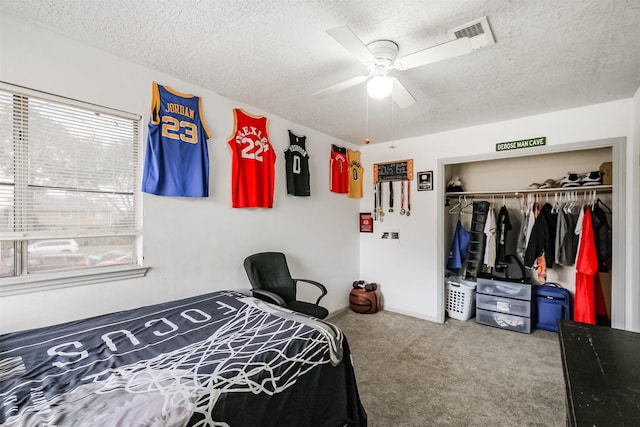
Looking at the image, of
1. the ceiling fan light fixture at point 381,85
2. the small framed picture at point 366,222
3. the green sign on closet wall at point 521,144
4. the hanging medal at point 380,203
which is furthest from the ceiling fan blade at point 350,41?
the small framed picture at point 366,222

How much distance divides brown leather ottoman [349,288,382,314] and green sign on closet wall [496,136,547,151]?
248 cm

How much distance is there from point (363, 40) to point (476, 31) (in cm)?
67

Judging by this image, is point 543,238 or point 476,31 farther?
point 543,238

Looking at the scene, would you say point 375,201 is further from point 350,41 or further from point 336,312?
point 350,41

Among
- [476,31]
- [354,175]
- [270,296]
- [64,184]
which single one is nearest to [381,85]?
[476,31]

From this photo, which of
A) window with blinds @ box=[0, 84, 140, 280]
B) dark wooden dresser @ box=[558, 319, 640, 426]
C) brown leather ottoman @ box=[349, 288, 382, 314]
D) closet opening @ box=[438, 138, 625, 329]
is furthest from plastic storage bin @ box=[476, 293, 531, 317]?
window with blinds @ box=[0, 84, 140, 280]

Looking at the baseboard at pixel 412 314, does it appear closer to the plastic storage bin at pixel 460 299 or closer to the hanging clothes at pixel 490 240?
the plastic storage bin at pixel 460 299

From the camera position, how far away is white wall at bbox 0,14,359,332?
1.77m

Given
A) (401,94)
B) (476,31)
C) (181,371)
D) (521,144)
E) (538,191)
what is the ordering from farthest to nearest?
(538,191), (521,144), (401,94), (476,31), (181,371)

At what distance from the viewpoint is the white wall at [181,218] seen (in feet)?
5.81

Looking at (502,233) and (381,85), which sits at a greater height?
(381,85)

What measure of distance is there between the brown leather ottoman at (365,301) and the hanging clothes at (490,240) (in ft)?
5.15

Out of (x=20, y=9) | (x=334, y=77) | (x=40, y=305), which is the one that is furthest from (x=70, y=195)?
(x=334, y=77)

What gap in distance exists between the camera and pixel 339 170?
13.7 feet
